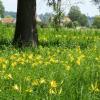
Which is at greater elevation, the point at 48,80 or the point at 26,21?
the point at 26,21

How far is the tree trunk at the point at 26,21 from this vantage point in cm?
1149

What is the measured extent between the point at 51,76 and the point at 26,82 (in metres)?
0.57

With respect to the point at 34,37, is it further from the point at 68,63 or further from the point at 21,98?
the point at 21,98

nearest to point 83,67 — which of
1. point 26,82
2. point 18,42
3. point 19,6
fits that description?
point 26,82

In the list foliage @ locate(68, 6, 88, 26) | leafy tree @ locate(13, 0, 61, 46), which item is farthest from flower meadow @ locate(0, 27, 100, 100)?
foliage @ locate(68, 6, 88, 26)

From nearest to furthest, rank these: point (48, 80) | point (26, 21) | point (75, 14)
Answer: point (48, 80), point (26, 21), point (75, 14)

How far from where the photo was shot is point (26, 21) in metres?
11.7

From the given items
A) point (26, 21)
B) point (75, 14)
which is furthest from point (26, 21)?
point (75, 14)

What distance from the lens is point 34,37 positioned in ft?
37.9

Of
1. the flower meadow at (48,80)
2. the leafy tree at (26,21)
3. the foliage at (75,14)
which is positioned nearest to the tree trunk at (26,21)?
the leafy tree at (26,21)

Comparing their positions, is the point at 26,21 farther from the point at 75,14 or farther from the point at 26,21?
the point at 75,14

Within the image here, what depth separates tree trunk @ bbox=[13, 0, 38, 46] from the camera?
452 inches

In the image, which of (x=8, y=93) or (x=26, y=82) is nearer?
(x=8, y=93)

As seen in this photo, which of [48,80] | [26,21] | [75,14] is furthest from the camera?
[75,14]
